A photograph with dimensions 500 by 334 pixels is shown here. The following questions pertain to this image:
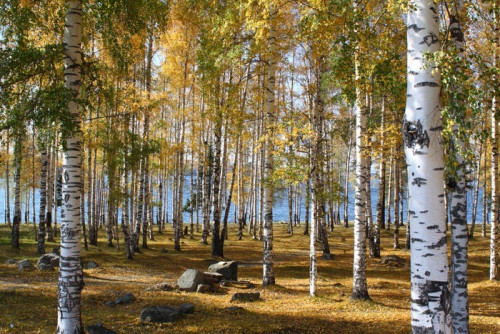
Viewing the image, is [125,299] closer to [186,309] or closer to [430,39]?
[186,309]

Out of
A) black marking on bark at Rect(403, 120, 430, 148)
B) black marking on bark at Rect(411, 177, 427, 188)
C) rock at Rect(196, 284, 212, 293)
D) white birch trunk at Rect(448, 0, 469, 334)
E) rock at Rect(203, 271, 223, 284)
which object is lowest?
rock at Rect(196, 284, 212, 293)

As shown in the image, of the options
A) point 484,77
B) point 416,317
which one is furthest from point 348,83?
point 416,317

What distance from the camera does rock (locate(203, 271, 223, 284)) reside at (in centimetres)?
1163

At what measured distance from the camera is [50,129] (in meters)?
5.97

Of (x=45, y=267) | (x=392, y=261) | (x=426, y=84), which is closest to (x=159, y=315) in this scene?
(x=426, y=84)

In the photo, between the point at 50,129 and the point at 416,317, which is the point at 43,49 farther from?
the point at 416,317

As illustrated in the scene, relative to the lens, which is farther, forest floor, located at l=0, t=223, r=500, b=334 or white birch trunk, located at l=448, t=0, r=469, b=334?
forest floor, located at l=0, t=223, r=500, b=334

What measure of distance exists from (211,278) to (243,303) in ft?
7.44

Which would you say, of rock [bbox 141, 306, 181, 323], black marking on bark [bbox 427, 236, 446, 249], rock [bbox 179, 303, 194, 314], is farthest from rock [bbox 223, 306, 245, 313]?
black marking on bark [bbox 427, 236, 446, 249]

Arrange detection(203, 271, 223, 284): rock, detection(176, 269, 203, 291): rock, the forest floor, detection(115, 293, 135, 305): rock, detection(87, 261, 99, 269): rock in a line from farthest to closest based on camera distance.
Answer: detection(87, 261, 99, 269): rock
detection(203, 271, 223, 284): rock
detection(176, 269, 203, 291): rock
detection(115, 293, 135, 305): rock
the forest floor

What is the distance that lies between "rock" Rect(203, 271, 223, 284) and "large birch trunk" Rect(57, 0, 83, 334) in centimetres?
571

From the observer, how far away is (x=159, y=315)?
25.3ft

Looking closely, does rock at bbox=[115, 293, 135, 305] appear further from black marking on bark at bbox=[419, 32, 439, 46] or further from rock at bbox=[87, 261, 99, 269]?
black marking on bark at bbox=[419, 32, 439, 46]

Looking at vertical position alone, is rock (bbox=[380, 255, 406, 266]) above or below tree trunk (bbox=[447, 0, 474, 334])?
below
